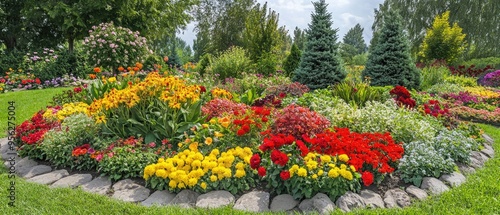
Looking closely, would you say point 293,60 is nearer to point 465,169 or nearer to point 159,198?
point 465,169

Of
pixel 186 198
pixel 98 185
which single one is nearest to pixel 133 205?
pixel 186 198

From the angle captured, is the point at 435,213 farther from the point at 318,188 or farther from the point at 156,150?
the point at 156,150

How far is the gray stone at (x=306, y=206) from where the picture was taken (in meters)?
3.17

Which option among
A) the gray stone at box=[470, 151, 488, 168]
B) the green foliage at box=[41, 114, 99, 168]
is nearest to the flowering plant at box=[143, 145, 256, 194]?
the green foliage at box=[41, 114, 99, 168]

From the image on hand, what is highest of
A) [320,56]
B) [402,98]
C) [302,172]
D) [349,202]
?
[320,56]

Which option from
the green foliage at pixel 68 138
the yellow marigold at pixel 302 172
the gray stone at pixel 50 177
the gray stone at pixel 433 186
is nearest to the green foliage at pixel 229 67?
the green foliage at pixel 68 138

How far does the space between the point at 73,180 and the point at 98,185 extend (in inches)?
14.4

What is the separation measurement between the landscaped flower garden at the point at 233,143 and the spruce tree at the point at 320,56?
3.81 m

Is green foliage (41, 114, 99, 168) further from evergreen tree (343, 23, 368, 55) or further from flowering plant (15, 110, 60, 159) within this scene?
evergreen tree (343, 23, 368, 55)

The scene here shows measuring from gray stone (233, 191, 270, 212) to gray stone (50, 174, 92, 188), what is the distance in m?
1.83

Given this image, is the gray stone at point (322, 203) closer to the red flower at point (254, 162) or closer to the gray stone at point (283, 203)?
the gray stone at point (283, 203)

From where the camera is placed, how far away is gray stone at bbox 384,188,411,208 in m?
3.32

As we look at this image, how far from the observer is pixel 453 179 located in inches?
150

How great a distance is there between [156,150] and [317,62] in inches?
244
